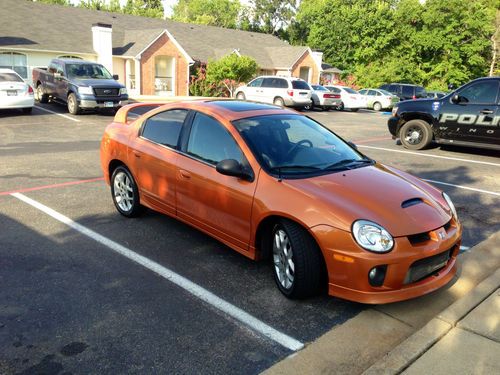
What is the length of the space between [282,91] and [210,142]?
65.0 feet

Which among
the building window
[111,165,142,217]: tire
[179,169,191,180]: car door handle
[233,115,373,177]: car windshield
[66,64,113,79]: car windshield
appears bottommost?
[111,165,142,217]: tire

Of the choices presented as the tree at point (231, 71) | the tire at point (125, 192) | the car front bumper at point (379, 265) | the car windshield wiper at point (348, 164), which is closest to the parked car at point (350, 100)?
the tree at point (231, 71)

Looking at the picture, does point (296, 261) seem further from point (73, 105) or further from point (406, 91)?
point (406, 91)

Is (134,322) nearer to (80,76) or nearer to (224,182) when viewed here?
(224,182)

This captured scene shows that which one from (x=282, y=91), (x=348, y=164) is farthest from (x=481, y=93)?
(x=282, y=91)

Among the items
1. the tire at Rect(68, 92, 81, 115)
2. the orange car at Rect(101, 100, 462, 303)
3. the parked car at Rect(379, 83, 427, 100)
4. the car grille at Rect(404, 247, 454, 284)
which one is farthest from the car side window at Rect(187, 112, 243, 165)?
the parked car at Rect(379, 83, 427, 100)

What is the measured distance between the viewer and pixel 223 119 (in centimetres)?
452

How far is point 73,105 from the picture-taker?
54.5 ft

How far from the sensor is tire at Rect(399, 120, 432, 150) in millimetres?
11508

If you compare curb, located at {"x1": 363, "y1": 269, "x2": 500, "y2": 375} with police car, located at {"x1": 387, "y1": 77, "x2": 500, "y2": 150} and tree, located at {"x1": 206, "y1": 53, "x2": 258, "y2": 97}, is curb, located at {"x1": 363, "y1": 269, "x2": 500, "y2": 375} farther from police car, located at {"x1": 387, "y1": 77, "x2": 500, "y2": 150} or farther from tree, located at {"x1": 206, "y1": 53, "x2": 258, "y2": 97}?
tree, located at {"x1": 206, "y1": 53, "x2": 258, "y2": 97}

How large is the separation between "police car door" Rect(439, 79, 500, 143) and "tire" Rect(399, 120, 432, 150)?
0.47 m

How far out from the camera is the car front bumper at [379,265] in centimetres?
333

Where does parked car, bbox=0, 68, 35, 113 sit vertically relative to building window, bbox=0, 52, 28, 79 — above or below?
below

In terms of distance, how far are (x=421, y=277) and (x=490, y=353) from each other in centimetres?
70
